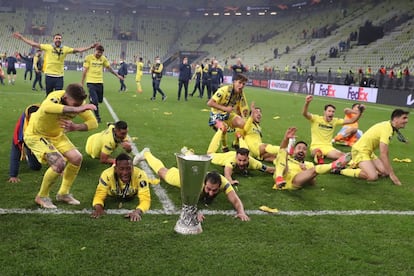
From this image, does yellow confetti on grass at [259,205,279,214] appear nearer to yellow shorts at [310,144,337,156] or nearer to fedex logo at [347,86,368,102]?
yellow shorts at [310,144,337,156]

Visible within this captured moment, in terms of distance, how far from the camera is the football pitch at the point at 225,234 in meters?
3.67

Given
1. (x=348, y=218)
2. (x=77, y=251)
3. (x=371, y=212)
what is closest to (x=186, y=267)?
(x=77, y=251)

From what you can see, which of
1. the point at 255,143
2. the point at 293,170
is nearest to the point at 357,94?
the point at 255,143

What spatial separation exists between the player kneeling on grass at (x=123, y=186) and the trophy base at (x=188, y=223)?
0.54 m

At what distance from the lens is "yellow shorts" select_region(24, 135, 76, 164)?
15.9 ft

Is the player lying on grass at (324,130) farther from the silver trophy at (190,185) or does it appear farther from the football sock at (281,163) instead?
the silver trophy at (190,185)

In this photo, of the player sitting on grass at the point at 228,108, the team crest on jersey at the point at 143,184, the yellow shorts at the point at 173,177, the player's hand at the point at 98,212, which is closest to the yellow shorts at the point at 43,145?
the player's hand at the point at 98,212

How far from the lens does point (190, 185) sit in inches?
166

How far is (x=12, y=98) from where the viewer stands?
1638 cm

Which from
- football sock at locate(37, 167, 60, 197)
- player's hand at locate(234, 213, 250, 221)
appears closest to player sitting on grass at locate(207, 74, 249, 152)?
player's hand at locate(234, 213, 250, 221)

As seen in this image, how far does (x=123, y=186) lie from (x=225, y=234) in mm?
1431

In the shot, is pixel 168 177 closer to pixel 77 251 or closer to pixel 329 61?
pixel 77 251

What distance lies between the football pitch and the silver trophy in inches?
4.7

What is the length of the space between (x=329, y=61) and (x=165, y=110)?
28.3 metres
